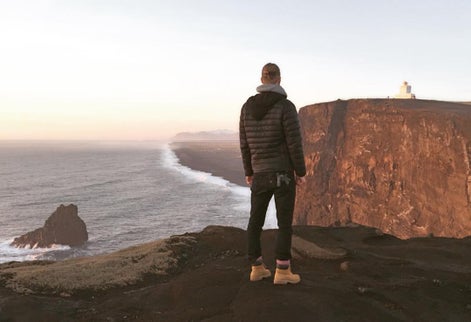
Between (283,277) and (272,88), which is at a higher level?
(272,88)

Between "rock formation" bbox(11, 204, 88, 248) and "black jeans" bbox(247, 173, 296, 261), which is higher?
"black jeans" bbox(247, 173, 296, 261)

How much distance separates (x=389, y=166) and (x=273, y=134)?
56360mm

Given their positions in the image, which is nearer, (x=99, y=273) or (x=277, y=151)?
(x=277, y=151)

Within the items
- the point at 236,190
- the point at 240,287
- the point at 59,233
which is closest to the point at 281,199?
the point at 240,287

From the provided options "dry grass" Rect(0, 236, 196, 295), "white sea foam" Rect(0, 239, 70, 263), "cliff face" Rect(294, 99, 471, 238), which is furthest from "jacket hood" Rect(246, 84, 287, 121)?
"white sea foam" Rect(0, 239, 70, 263)

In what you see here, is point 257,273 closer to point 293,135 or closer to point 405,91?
point 293,135

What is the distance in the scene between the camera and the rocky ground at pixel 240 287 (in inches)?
231

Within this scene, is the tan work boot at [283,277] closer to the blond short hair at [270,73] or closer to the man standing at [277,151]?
the man standing at [277,151]

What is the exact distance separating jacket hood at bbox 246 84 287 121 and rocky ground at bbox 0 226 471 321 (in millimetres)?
2896

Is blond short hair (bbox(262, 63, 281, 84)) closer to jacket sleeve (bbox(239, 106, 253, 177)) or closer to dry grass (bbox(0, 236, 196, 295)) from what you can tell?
jacket sleeve (bbox(239, 106, 253, 177))

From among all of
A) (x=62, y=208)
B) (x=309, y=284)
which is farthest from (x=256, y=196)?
(x=62, y=208)

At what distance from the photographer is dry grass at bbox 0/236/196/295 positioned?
863cm

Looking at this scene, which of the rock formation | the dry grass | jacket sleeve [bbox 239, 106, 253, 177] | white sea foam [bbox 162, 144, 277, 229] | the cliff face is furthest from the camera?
white sea foam [bbox 162, 144, 277, 229]

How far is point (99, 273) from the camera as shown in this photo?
9594mm
